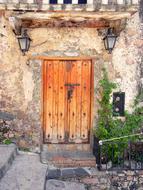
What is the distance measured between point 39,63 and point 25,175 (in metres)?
2.66

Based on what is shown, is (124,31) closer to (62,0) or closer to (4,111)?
(62,0)

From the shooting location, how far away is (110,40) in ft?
25.6

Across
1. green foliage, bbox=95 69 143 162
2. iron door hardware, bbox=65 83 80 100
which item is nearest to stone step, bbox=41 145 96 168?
green foliage, bbox=95 69 143 162

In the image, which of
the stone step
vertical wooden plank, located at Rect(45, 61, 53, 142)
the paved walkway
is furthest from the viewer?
vertical wooden plank, located at Rect(45, 61, 53, 142)

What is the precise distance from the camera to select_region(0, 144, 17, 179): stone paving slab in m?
6.57

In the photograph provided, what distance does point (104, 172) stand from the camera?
7551 mm

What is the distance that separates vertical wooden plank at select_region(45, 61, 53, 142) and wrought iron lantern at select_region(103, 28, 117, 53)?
1397 mm

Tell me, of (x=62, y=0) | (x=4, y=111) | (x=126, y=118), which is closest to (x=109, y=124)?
(x=126, y=118)

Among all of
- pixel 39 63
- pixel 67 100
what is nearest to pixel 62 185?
pixel 67 100

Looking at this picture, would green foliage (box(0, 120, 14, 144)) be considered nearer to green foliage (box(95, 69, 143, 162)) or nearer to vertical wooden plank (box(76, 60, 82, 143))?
vertical wooden plank (box(76, 60, 82, 143))

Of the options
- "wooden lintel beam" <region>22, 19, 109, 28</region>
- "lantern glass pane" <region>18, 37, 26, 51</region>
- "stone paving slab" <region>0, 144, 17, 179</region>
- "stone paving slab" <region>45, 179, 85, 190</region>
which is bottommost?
"stone paving slab" <region>45, 179, 85, 190</region>

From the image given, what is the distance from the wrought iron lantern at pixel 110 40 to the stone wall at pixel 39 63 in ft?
0.65

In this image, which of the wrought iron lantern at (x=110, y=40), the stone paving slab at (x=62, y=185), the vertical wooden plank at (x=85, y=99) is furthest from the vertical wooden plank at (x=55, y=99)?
the stone paving slab at (x=62, y=185)

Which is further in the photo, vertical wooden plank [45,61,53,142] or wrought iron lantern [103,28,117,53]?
vertical wooden plank [45,61,53,142]
